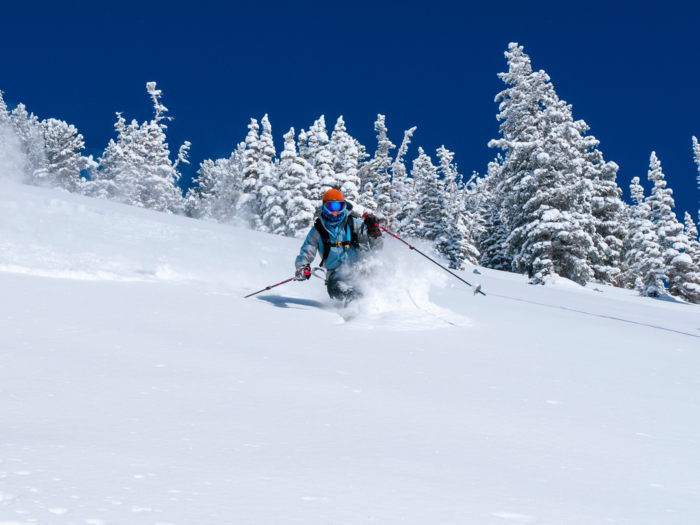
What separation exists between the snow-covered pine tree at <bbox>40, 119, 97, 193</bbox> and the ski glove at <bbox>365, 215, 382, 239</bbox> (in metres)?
56.7

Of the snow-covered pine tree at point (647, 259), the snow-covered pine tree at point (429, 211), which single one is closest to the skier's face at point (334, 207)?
the snow-covered pine tree at point (429, 211)

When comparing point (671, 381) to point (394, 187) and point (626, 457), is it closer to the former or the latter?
point (626, 457)

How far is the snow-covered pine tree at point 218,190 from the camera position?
5209cm

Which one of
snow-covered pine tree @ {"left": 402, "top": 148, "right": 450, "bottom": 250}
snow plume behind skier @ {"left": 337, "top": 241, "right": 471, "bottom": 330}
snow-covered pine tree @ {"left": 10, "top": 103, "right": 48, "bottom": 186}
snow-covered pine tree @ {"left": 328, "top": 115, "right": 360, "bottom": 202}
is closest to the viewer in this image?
snow plume behind skier @ {"left": 337, "top": 241, "right": 471, "bottom": 330}

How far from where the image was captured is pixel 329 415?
2.73 m

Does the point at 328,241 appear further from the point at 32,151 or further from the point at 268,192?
the point at 32,151

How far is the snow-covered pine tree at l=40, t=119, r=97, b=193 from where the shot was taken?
5624 centimetres

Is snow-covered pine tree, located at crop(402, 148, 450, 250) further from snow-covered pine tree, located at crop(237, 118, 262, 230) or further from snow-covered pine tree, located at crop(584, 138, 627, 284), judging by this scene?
snow-covered pine tree, located at crop(237, 118, 262, 230)

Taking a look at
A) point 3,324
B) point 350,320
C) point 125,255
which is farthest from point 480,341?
point 125,255

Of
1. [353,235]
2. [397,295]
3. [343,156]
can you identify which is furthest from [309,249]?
[343,156]

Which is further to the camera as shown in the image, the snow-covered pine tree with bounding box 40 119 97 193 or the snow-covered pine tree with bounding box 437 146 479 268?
the snow-covered pine tree with bounding box 40 119 97 193

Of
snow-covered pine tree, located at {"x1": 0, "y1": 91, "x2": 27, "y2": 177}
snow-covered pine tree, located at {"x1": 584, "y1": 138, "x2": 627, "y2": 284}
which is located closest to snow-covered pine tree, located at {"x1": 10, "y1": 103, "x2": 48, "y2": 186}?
snow-covered pine tree, located at {"x1": 0, "y1": 91, "x2": 27, "y2": 177}

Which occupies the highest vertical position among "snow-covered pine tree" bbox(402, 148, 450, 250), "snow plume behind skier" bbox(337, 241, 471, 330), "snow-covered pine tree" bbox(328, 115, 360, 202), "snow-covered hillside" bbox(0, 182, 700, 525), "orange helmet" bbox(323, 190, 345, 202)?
"snow-covered pine tree" bbox(328, 115, 360, 202)

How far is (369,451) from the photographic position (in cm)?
228
